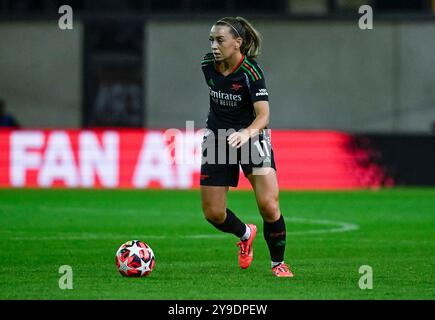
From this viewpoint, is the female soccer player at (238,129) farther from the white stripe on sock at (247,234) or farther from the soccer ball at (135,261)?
the soccer ball at (135,261)

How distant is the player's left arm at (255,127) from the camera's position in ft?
35.1

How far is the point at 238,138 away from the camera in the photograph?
35.1 feet

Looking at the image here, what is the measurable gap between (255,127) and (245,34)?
3.18 feet

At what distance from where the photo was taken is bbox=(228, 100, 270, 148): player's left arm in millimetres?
10695

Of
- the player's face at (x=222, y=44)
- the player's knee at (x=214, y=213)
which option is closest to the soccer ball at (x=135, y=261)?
the player's knee at (x=214, y=213)

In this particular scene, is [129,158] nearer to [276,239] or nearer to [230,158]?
[230,158]

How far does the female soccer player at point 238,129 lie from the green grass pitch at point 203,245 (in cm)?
58

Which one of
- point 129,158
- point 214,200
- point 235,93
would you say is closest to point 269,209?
point 214,200

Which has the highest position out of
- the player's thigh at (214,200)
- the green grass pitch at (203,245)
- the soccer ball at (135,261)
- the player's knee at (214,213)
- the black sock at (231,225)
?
the player's thigh at (214,200)

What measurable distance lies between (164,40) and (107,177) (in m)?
6.89

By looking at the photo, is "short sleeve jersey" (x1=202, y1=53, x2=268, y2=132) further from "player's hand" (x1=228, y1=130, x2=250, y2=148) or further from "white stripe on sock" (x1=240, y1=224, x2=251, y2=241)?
"white stripe on sock" (x1=240, y1=224, x2=251, y2=241)

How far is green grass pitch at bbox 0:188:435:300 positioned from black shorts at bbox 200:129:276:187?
2.88 feet
